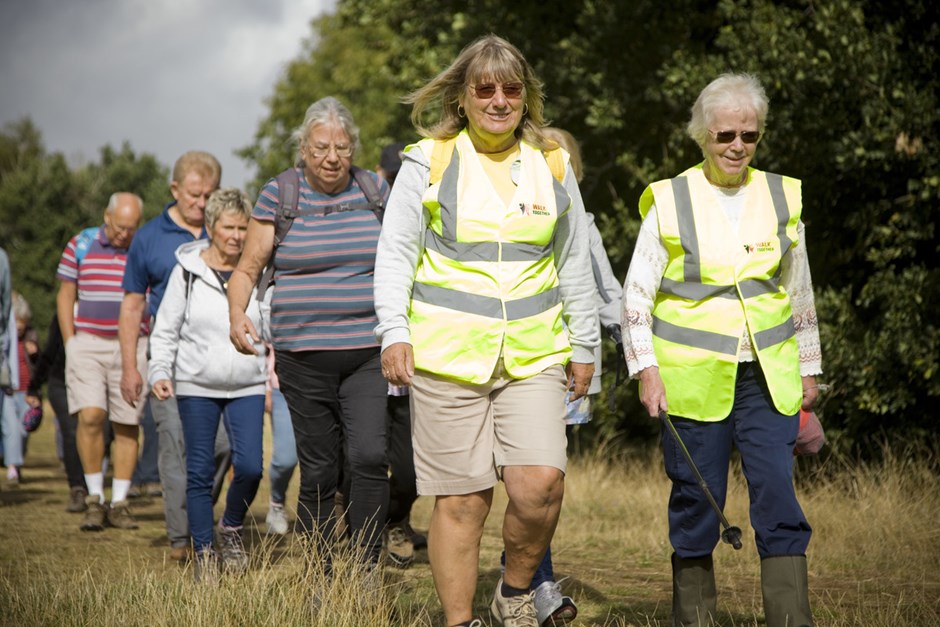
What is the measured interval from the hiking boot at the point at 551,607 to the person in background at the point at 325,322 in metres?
0.82

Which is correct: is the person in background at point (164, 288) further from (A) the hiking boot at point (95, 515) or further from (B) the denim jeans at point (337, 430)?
(B) the denim jeans at point (337, 430)

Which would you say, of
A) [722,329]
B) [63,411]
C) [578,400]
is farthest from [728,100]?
[63,411]

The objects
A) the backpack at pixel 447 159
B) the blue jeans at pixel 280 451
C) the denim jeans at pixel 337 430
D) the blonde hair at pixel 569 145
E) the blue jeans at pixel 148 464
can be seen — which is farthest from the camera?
the blue jeans at pixel 148 464

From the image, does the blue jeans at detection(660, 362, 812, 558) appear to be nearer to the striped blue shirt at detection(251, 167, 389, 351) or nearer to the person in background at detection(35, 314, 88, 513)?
the striped blue shirt at detection(251, 167, 389, 351)

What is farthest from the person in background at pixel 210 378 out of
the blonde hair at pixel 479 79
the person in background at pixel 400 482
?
the blonde hair at pixel 479 79

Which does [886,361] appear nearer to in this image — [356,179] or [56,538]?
[356,179]

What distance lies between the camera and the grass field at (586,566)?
5.16 metres

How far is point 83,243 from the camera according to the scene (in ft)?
32.3

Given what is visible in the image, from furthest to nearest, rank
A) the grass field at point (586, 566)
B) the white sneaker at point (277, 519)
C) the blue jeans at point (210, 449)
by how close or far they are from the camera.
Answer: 1. the white sneaker at point (277, 519)
2. the blue jeans at point (210, 449)
3. the grass field at point (586, 566)

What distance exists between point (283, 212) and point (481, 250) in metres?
1.67

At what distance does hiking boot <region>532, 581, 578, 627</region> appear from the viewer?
5.41 meters

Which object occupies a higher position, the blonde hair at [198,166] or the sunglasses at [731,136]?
the blonde hair at [198,166]

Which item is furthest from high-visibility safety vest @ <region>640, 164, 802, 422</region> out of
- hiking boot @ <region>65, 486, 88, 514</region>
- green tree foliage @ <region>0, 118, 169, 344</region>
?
green tree foliage @ <region>0, 118, 169, 344</region>

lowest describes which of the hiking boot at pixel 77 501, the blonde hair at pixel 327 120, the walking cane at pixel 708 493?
the hiking boot at pixel 77 501
